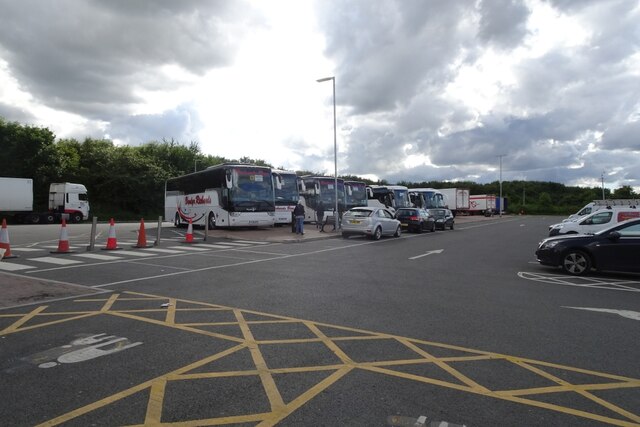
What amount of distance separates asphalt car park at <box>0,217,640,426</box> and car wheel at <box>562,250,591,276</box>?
1917 millimetres

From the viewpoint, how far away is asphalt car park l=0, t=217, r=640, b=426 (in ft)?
11.5

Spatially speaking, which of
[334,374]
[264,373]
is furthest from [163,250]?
[334,374]

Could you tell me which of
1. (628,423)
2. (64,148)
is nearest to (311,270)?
(628,423)

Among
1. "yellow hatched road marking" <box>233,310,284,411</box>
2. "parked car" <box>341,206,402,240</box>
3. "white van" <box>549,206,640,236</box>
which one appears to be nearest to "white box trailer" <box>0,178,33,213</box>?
"parked car" <box>341,206,402,240</box>

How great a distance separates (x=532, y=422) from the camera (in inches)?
131

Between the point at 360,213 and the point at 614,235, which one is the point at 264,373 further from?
the point at 360,213

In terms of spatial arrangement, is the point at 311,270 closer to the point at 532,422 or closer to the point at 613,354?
the point at 613,354

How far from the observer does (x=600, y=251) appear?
1053 centimetres

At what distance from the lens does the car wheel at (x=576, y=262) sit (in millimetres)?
10742

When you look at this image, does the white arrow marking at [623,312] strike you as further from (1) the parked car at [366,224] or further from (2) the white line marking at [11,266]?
(1) the parked car at [366,224]

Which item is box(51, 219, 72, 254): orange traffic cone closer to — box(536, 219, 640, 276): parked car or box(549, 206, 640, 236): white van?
box(536, 219, 640, 276): parked car

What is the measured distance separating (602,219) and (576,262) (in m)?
8.10

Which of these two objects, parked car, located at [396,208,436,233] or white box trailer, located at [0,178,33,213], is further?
white box trailer, located at [0,178,33,213]

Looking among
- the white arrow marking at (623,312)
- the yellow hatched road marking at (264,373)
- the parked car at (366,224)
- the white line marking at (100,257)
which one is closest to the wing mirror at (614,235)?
the white arrow marking at (623,312)
